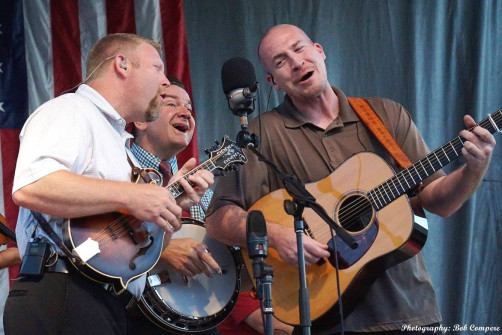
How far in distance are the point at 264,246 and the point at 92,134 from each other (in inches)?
31.8

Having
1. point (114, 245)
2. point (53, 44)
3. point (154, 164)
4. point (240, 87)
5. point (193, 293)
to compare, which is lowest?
point (193, 293)

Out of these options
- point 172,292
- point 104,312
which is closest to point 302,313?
point 104,312

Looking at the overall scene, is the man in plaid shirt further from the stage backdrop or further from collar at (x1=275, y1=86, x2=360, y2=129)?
collar at (x1=275, y1=86, x2=360, y2=129)

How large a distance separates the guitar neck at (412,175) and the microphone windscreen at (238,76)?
91 centimetres

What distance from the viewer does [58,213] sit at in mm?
2621

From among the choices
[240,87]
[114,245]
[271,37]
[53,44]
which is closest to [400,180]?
[240,87]

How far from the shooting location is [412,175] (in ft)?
11.2

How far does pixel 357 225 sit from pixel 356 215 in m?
0.05

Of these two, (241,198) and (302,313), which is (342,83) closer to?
(241,198)

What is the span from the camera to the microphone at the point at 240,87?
2.88 m

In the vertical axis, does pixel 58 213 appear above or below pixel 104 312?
above

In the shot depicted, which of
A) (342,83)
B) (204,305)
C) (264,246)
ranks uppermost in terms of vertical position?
(264,246)

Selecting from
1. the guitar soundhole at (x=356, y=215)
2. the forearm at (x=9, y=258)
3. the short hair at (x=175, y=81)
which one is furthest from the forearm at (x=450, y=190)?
the forearm at (x=9, y=258)

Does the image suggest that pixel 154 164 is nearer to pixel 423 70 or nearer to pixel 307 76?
pixel 307 76
